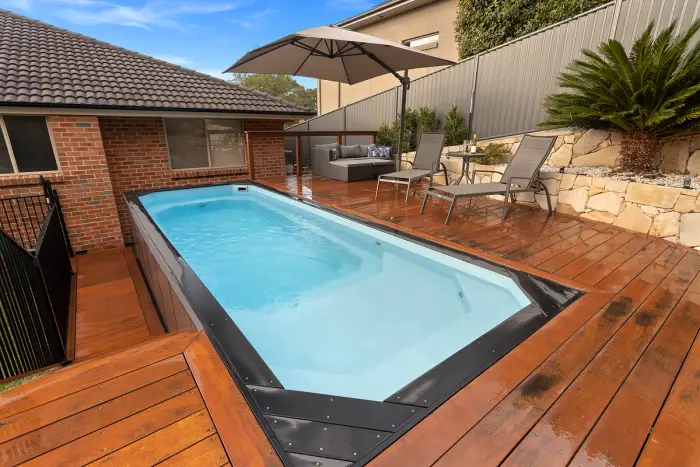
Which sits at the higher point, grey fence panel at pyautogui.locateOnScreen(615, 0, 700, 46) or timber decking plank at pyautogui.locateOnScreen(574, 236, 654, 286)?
grey fence panel at pyautogui.locateOnScreen(615, 0, 700, 46)

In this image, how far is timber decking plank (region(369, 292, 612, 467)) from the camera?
130 cm

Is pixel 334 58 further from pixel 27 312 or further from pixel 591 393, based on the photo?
pixel 591 393

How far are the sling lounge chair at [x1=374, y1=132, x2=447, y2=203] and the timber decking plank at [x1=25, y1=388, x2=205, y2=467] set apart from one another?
443cm

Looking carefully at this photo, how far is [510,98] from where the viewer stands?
6598mm

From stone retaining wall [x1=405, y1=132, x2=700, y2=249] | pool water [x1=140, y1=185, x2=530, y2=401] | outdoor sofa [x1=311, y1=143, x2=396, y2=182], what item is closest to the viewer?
pool water [x1=140, y1=185, x2=530, y2=401]

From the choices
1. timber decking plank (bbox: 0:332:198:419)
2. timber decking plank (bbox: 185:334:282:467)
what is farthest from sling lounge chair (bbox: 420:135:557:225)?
timber decking plank (bbox: 0:332:198:419)

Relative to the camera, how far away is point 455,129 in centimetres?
745

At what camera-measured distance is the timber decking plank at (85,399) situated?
1373 mm

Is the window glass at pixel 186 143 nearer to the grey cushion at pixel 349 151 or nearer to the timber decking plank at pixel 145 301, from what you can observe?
the timber decking plank at pixel 145 301

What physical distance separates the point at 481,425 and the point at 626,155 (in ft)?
14.8

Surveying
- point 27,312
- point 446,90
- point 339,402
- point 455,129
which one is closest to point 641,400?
point 339,402

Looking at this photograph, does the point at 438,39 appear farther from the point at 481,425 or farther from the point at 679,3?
the point at 481,425

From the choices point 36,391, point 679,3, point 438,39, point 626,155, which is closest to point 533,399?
point 36,391

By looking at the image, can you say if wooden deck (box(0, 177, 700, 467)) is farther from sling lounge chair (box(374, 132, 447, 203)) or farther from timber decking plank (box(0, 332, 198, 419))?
sling lounge chair (box(374, 132, 447, 203))
